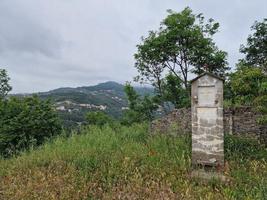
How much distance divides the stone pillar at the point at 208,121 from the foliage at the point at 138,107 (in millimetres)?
18373

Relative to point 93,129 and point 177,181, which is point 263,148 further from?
point 93,129

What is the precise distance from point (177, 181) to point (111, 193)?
1377mm

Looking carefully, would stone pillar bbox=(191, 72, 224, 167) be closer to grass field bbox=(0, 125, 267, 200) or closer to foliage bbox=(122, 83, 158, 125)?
grass field bbox=(0, 125, 267, 200)

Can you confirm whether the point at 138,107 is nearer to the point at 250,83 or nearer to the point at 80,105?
the point at 250,83

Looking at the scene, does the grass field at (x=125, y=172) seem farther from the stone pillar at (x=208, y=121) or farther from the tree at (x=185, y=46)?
the tree at (x=185, y=46)

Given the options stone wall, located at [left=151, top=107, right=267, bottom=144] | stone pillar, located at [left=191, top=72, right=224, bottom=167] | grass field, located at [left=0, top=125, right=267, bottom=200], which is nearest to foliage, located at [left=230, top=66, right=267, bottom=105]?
grass field, located at [left=0, top=125, right=267, bottom=200]

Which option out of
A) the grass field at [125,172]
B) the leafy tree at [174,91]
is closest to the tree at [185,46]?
the leafy tree at [174,91]

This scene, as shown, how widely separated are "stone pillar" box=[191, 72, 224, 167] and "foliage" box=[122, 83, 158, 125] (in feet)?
60.3

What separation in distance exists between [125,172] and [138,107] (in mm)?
19883

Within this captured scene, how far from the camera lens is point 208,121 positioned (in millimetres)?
8008

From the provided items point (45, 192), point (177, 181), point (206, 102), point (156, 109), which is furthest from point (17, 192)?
point (156, 109)

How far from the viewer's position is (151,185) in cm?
664

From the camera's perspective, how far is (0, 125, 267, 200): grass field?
640 centimetres

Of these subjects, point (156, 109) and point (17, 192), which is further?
point (156, 109)
